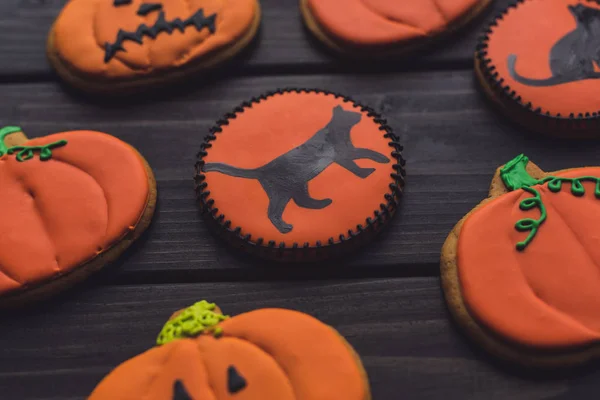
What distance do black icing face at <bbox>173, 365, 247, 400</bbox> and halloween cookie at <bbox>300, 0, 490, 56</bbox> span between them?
0.59 meters

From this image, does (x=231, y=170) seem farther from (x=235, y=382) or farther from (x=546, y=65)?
(x=546, y=65)

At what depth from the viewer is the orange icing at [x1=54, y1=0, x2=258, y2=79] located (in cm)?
96

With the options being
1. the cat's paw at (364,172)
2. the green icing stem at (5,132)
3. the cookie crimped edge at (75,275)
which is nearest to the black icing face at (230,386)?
the cookie crimped edge at (75,275)

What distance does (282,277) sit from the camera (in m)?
0.82

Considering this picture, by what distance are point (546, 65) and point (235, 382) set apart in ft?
2.28

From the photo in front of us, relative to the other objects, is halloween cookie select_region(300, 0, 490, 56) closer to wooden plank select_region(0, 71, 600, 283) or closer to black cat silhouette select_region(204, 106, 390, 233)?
wooden plank select_region(0, 71, 600, 283)

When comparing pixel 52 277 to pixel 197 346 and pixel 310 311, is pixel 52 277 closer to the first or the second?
pixel 197 346

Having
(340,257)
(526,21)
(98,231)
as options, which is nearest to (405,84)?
(526,21)

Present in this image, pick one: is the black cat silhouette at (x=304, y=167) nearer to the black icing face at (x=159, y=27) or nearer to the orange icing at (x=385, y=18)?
the orange icing at (x=385, y=18)

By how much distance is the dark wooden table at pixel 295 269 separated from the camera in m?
0.76

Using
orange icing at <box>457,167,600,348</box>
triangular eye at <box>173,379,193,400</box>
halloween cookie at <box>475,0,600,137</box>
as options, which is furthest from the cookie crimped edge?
halloween cookie at <box>475,0,600,137</box>

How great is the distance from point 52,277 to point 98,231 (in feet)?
0.29

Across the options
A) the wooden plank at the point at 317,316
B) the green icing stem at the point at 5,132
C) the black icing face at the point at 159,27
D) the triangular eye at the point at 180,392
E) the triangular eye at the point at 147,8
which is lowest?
the wooden plank at the point at 317,316

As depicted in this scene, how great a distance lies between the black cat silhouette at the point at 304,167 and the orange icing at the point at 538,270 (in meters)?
0.19
